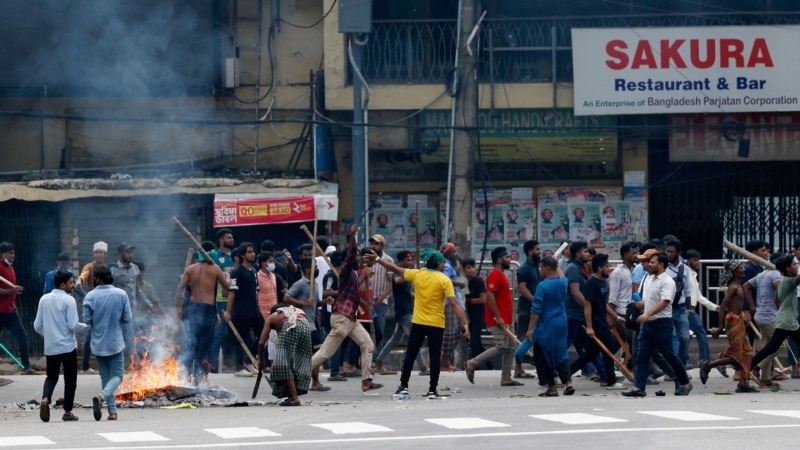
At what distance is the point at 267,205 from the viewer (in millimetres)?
20578

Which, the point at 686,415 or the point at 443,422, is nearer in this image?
the point at 443,422

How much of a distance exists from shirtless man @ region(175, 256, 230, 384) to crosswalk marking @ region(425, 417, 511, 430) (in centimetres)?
404

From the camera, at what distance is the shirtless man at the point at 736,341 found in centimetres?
1448

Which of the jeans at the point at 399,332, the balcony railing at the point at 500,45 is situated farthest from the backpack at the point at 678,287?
the balcony railing at the point at 500,45

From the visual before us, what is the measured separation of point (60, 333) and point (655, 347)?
5.74 m

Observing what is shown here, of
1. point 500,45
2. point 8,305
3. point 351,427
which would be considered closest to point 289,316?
point 351,427

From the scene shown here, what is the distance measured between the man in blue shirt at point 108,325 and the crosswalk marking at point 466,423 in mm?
2937

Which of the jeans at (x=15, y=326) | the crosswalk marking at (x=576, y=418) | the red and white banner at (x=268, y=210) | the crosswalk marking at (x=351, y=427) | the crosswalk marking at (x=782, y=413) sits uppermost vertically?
the red and white banner at (x=268, y=210)

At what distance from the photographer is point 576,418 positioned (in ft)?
38.6

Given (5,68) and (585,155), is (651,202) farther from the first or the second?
(5,68)

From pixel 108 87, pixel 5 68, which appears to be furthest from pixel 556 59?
pixel 5 68

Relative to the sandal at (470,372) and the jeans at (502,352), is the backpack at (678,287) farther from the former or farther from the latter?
the sandal at (470,372)

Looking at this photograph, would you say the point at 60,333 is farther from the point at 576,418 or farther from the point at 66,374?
the point at 576,418

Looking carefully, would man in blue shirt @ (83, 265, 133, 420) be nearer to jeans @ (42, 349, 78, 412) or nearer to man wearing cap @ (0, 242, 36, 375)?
jeans @ (42, 349, 78, 412)
